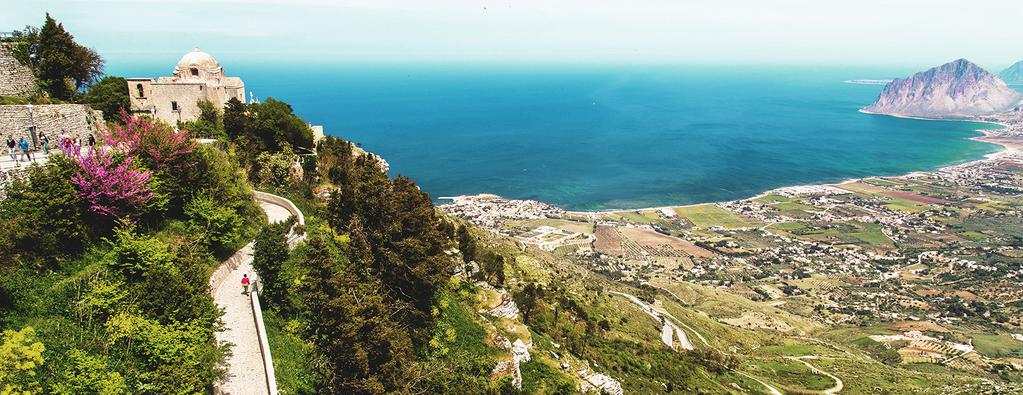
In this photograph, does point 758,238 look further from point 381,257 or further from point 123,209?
point 123,209

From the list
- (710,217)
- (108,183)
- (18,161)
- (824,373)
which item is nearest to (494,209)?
(710,217)

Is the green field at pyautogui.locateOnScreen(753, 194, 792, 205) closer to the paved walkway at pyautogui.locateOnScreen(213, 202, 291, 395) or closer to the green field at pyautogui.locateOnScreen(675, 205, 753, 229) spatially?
the green field at pyautogui.locateOnScreen(675, 205, 753, 229)

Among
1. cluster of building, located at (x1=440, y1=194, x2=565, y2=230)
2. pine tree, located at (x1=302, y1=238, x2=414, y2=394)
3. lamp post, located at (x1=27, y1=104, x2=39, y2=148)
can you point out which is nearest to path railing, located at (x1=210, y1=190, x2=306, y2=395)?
pine tree, located at (x1=302, y1=238, x2=414, y2=394)

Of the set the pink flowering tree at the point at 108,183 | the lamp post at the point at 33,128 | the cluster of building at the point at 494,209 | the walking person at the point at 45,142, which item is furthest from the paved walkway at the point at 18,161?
the cluster of building at the point at 494,209

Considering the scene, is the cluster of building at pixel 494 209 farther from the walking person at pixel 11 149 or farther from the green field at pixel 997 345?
the walking person at pixel 11 149

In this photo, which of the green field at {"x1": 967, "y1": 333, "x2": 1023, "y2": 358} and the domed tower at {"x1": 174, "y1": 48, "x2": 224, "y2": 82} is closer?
the domed tower at {"x1": 174, "y1": 48, "x2": 224, "y2": 82}

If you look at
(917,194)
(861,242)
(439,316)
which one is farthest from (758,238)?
(439,316)
